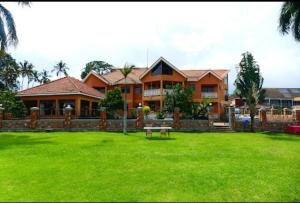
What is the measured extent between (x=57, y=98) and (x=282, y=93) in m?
56.2

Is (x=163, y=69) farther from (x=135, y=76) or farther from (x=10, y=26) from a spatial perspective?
(x=10, y=26)

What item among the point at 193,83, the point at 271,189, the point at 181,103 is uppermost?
the point at 193,83

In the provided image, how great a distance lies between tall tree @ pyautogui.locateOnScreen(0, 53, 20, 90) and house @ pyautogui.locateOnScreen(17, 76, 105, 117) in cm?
2897

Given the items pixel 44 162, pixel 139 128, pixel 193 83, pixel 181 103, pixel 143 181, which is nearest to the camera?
pixel 143 181

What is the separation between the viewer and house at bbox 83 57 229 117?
1598 inches

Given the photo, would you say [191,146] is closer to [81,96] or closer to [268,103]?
[81,96]

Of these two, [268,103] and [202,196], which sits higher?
[268,103]

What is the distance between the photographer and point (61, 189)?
905 cm

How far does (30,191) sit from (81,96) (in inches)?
964

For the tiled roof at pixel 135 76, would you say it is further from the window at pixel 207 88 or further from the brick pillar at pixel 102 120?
the brick pillar at pixel 102 120

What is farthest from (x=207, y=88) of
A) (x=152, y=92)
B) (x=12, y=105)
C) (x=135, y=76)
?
(x=12, y=105)

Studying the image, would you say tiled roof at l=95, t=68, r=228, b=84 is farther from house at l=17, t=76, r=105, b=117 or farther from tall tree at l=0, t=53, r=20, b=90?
tall tree at l=0, t=53, r=20, b=90

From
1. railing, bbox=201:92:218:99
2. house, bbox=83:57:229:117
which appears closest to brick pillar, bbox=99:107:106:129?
house, bbox=83:57:229:117

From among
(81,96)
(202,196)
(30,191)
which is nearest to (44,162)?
(30,191)
